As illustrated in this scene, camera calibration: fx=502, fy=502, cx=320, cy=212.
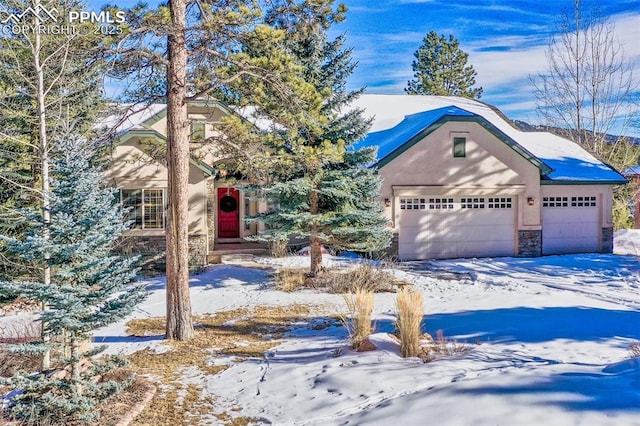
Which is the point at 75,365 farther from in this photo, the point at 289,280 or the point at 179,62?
the point at 289,280

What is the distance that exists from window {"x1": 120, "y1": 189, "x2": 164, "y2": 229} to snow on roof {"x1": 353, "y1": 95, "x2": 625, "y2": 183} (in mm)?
6891

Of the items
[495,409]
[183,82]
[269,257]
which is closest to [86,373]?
[495,409]

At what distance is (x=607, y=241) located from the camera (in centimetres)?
1808

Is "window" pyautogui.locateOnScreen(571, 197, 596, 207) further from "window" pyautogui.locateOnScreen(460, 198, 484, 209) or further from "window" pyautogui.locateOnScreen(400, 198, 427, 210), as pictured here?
"window" pyautogui.locateOnScreen(400, 198, 427, 210)

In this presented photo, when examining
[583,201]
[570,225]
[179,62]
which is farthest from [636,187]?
[179,62]

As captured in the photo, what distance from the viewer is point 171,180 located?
7879mm

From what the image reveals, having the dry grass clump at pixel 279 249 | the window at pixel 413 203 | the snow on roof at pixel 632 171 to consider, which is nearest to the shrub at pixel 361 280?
the dry grass clump at pixel 279 249

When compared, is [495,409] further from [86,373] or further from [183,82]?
[183,82]

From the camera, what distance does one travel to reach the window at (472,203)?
16922mm

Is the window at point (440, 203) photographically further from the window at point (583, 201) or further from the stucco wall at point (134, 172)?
the stucco wall at point (134, 172)

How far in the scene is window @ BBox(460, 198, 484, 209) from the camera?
16922mm

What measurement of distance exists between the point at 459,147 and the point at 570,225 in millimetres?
5205

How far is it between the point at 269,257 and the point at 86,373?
11195 millimetres

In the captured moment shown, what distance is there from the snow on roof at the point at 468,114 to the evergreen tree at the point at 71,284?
1153 cm
